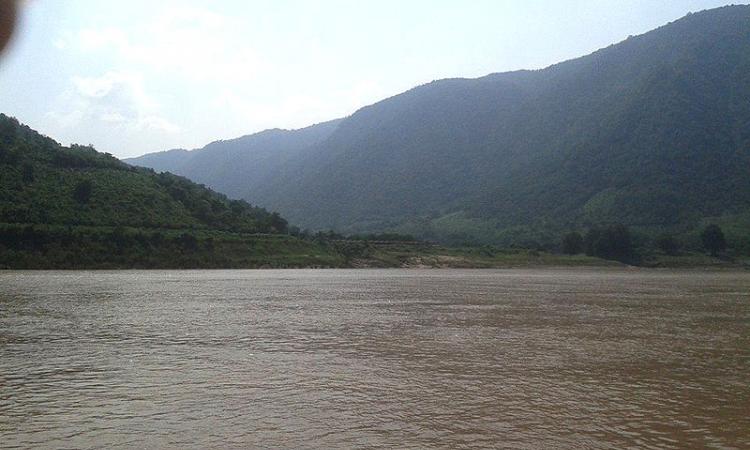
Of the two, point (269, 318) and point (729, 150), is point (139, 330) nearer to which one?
point (269, 318)

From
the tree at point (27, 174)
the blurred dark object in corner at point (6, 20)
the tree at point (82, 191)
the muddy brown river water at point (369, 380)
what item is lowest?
the muddy brown river water at point (369, 380)

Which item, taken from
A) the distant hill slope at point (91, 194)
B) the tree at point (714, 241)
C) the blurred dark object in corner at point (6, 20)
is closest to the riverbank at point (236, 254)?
the tree at point (714, 241)

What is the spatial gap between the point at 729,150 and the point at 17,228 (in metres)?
185

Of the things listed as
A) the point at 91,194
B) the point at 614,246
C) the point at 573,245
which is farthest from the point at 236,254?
the point at 614,246

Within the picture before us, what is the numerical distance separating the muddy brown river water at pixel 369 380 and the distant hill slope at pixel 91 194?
6051cm

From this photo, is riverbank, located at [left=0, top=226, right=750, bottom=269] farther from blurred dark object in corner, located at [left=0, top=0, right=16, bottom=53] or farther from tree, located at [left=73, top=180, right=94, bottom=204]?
blurred dark object in corner, located at [left=0, top=0, right=16, bottom=53]

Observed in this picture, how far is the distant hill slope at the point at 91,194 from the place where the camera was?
274 feet

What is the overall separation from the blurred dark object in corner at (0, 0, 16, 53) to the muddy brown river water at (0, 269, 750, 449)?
677 inches

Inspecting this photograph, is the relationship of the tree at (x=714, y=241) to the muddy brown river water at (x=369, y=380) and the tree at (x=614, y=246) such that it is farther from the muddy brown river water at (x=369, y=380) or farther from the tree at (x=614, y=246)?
the muddy brown river water at (x=369, y=380)

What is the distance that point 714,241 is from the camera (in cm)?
11606

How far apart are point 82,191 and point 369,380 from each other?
288 ft

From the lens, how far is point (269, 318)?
2784cm

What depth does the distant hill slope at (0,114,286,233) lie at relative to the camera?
274 ft

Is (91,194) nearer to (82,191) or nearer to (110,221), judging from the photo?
(82,191)
